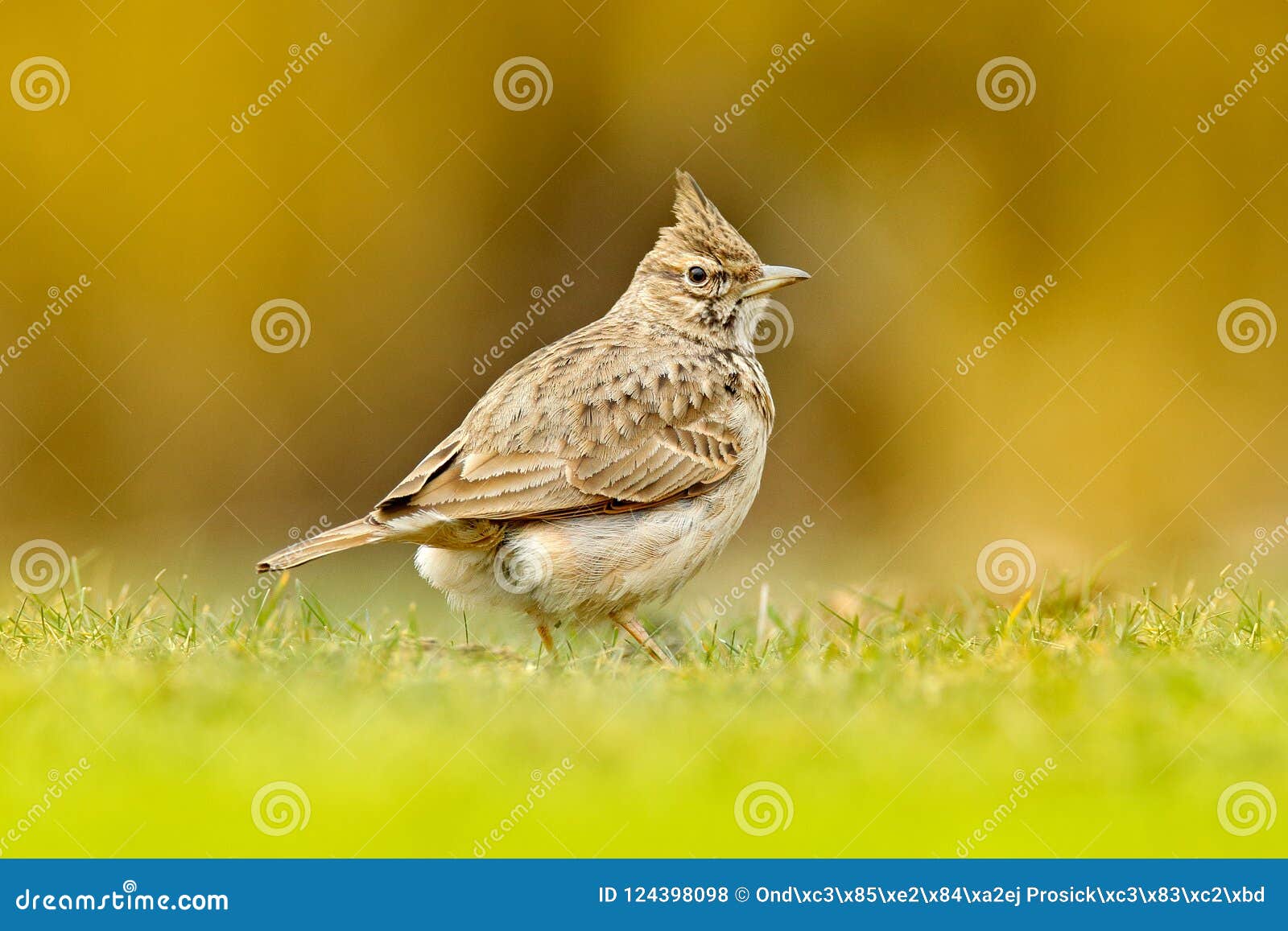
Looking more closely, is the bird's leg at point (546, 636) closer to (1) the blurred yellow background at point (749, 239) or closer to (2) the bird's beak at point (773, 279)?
(2) the bird's beak at point (773, 279)

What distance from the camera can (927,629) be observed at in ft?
22.4

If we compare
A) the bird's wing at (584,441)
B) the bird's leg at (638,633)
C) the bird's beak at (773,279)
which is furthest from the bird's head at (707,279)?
the bird's leg at (638,633)

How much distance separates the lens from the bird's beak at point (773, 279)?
777cm

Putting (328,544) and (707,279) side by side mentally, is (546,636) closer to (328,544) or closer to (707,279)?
(328,544)

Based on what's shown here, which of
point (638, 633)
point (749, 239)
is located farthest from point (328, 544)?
point (749, 239)

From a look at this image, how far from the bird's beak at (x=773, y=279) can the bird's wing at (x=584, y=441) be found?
524 millimetres

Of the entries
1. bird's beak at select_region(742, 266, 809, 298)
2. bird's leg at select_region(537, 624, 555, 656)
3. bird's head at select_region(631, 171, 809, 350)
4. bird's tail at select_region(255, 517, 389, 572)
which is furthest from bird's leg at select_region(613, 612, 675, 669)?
bird's beak at select_region(742, 266, 809, 298)

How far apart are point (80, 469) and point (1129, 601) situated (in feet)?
30.8

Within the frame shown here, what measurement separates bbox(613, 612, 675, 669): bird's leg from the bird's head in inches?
63.2

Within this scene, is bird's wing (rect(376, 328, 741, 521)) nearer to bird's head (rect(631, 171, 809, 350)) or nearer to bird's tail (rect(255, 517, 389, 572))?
bird's tail (rect(255, 517, 389, 572))

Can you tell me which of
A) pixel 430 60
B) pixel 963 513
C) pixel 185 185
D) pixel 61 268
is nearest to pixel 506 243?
pixel 430 60

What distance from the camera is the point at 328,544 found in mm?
6430

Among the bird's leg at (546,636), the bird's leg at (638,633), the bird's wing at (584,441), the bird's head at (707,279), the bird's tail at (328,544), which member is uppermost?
the bird's head at (707,279)

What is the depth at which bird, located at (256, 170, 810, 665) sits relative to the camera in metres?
6.65
